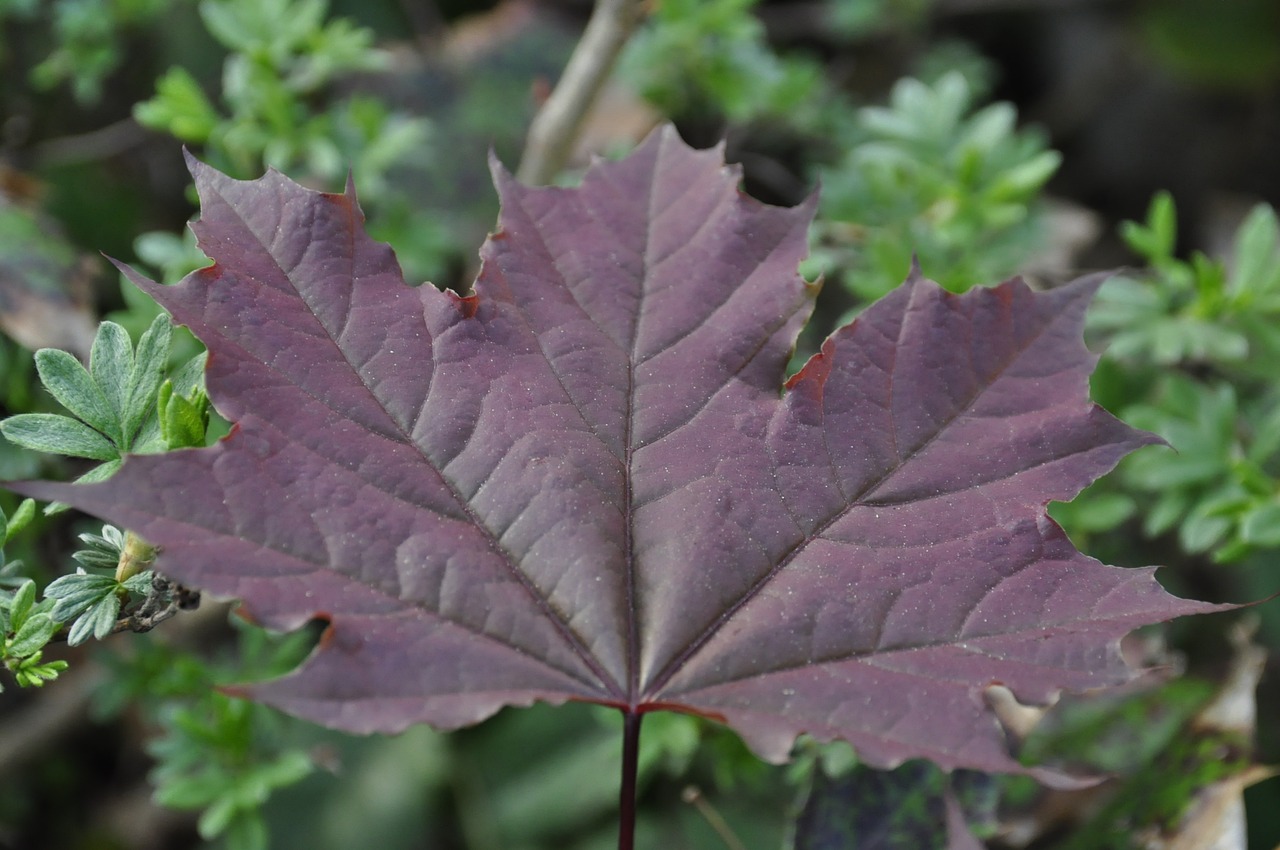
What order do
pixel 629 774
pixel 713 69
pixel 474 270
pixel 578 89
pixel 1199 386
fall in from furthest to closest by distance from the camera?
1. pixel 474 270
2. pixel 713 69
3. pixel 578 89
4. pixel 1199 386
5. pixel 629 774

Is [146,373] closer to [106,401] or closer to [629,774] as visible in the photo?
[106,401]

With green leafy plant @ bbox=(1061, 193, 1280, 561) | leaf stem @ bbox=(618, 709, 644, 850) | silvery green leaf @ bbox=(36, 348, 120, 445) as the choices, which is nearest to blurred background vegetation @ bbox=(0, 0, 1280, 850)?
green leafy plant @ bbox=(1061, 193, 1280, 561)

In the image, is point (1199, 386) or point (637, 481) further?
point (1199, 386)

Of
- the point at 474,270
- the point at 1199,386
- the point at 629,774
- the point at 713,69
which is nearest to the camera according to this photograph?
the point at 629,774

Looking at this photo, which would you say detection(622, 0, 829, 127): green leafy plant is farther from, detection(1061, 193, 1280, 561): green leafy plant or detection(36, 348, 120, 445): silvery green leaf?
detection(36, 348, 120, 445): silvery green leaf

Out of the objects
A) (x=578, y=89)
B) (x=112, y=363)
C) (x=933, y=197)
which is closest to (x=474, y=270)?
(x=578, y=89)

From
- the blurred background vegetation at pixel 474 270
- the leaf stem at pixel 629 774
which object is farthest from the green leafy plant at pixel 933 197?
the leaf stem at pixel 629 774

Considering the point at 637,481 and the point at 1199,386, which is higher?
the point at 637,481

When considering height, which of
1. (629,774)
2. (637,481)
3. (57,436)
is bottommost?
(629,774)
